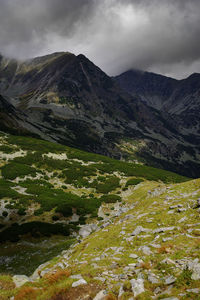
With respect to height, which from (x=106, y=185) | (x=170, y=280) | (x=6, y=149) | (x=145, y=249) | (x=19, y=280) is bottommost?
(x=19, y=280)

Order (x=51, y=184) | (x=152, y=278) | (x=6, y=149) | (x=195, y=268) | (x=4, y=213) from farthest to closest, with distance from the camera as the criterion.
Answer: (x=6, y=149) < (x=51, y=184) < (x=4, y=213) < (x=152, y=278) < (x=195, y=268)

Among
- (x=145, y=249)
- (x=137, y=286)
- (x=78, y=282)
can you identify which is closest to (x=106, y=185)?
(x=145, y=249)

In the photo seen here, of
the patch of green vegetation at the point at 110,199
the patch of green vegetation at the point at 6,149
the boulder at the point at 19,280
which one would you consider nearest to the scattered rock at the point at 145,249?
the boulder at the point at 19,280

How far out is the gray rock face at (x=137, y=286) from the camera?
212 inches

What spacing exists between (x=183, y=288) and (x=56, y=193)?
76.5 feet

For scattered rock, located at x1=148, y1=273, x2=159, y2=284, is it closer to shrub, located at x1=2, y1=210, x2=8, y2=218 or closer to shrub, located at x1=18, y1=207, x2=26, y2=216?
shrub, located at x1=18, y1=207, x2=26, y2=216

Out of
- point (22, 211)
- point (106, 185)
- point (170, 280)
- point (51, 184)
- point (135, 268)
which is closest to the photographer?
point (170, 280)

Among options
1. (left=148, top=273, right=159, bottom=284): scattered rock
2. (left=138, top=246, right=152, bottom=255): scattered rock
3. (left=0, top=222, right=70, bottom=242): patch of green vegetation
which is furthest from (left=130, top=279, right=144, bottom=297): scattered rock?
(left=0, top=222, right=70, bottom=242): patch of green vegetation

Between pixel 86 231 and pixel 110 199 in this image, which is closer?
pixel 86 231

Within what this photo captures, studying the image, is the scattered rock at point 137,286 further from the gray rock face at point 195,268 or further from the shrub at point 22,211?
the shrub at point 22,211

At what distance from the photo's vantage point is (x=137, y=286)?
562cm

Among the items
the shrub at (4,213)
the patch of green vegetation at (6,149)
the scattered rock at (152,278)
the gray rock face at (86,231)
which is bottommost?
the shrub at (4,213)

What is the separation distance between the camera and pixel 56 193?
1044 inches

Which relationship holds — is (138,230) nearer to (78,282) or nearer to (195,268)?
(195,268)
